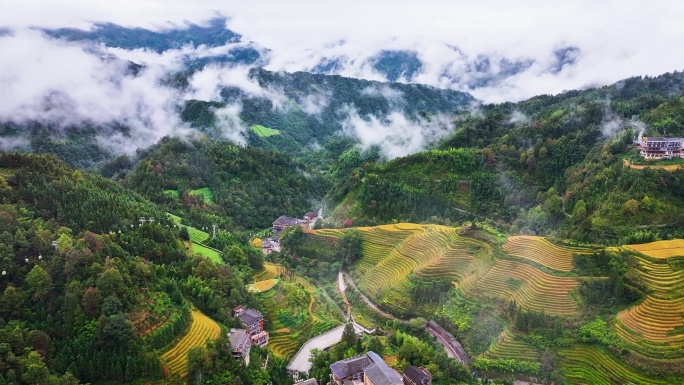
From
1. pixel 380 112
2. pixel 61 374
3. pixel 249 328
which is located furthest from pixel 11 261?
pixel 380 112

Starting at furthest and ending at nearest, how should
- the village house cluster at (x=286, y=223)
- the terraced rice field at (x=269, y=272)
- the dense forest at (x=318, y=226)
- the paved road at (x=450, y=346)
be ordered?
the village house cluster at (x=286, y=223), the terraced rice field at (x=269, y=272), the paved road at (x=450, y=346), the dense forest at (x=318, y=226)

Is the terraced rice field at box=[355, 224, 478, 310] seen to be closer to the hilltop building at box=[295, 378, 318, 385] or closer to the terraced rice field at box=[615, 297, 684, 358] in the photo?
the hilltop building at box=[295, 378, 318, 385]

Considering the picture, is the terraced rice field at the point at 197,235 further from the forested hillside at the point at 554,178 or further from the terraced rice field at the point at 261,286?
the forested hillside at the point at 554,178

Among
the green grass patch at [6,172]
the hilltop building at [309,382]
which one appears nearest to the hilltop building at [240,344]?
the hilltop building at [309,382]

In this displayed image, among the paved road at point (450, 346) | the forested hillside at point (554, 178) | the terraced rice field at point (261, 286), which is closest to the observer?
the paved road at point (450, 346)

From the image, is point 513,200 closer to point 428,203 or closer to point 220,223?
point 428,203

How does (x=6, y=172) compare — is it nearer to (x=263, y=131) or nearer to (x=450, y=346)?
(x=450, y=346)
